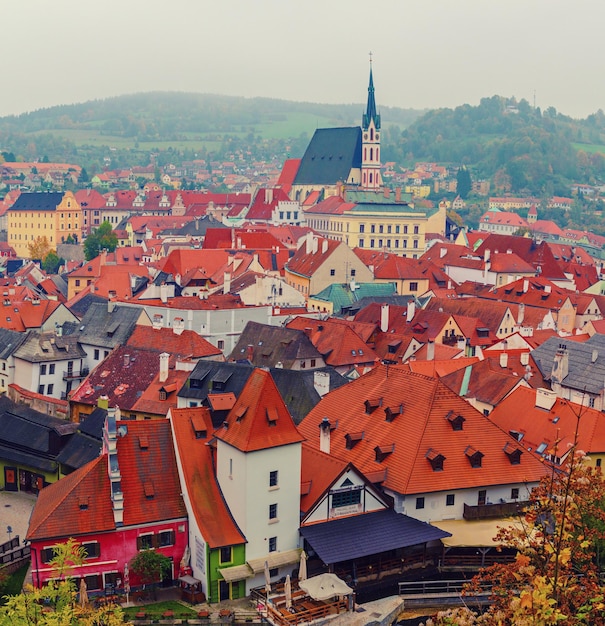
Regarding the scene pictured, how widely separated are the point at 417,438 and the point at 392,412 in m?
2.17

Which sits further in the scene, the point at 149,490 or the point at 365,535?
the point at 149,490

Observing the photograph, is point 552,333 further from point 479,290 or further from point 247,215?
point 247,215

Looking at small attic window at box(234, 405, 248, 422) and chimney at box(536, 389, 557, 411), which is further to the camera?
chimney at box(536, 389, 557, 411)

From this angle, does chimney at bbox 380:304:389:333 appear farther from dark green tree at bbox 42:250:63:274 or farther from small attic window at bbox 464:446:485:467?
dark green tree at bbox 42:250:63:274

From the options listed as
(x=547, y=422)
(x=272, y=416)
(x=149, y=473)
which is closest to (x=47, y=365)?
(x=149, y=473)

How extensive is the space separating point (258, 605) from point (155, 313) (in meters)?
45.1

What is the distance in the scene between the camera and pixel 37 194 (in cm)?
17862

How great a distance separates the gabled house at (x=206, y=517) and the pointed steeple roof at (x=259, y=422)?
1.81 m

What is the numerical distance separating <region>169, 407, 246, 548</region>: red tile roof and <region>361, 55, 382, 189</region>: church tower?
469 ft

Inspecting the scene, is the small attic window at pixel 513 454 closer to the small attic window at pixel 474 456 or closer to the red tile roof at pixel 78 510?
the small attic window at pixel 474 456

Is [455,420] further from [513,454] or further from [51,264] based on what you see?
[51,264]

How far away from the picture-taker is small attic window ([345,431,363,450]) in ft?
142

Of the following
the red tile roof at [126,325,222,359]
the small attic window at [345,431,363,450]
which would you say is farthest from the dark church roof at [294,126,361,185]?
the small attic window at [345,431,363,450]

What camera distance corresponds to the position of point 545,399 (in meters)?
50.2
